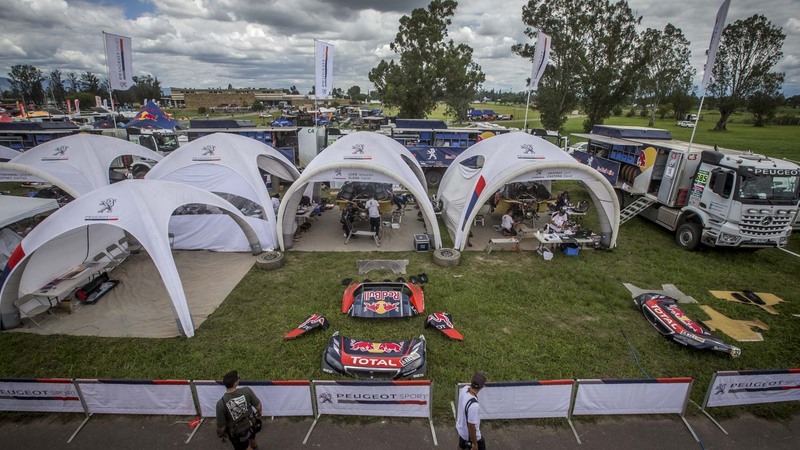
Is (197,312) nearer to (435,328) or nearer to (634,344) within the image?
(435,328)

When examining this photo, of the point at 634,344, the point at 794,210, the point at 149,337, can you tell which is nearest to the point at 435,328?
the point at 634,344

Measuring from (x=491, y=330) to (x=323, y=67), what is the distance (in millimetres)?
14721

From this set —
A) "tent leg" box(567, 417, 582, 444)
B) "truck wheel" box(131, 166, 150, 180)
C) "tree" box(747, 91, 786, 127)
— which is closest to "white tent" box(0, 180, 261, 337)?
"tent leg" box(567, 417, 582, 444)

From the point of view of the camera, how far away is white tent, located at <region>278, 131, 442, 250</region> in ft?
34.2

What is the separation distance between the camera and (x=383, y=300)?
7711 millimetres

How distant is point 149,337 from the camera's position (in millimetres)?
7121

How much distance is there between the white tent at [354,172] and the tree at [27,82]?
4210 inches

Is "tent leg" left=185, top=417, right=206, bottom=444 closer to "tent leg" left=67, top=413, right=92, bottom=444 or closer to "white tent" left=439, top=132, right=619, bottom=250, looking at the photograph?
"tent leg" left=67, top=413, right=92, bottom=444

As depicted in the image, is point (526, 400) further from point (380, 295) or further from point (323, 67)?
point (323, 67)

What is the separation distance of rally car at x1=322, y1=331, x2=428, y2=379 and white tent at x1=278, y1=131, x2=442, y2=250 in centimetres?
509

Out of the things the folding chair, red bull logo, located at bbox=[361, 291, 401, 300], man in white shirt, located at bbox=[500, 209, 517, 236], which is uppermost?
man in white shirt, located at bbox=[500, 209, 517, 236]

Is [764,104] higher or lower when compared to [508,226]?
higher

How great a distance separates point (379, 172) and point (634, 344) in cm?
745

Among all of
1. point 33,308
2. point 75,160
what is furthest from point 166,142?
point 33,308
